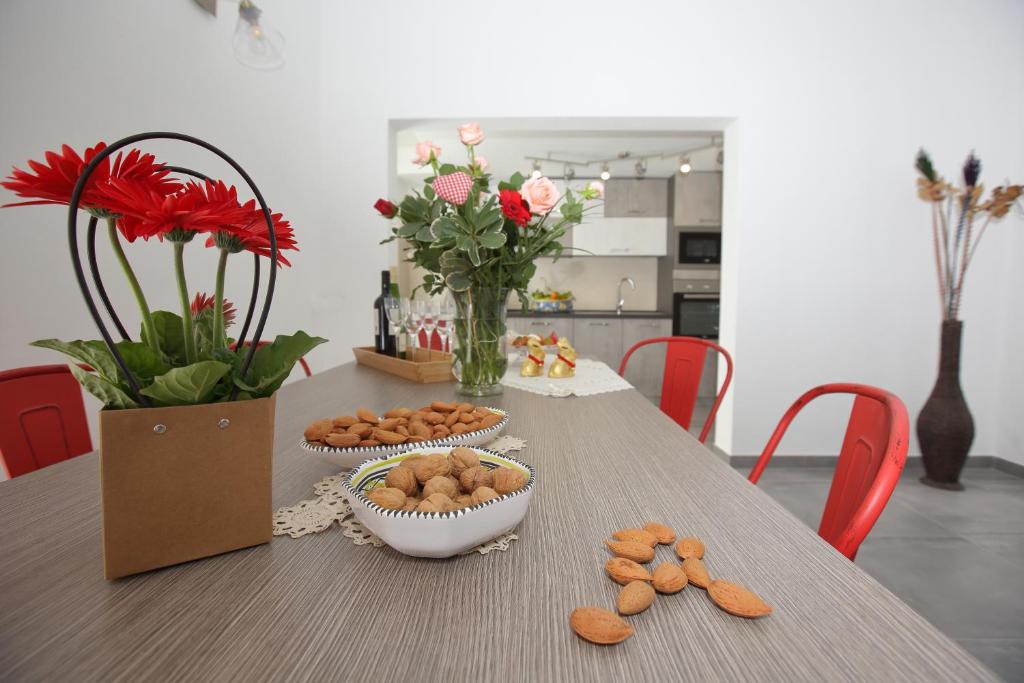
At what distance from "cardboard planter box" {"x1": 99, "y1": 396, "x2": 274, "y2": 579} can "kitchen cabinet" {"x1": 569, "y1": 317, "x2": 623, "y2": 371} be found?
208 inches

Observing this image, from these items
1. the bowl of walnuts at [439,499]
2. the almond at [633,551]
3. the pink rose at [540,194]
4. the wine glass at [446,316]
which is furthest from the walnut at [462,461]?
the wine glass at [446,316]

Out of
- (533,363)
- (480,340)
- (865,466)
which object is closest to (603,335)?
(533,363)

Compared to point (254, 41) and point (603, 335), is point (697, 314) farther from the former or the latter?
point (254, 41)

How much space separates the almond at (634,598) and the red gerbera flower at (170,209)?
46cm

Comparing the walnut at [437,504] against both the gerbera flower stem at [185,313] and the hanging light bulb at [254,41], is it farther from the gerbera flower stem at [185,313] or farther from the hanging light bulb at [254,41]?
the hanging light bulb at [254,41]

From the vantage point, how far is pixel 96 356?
0.46 meters

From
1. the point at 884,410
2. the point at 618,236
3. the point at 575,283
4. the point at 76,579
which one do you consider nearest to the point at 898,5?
the point at 618,236

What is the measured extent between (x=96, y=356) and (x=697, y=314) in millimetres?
5673

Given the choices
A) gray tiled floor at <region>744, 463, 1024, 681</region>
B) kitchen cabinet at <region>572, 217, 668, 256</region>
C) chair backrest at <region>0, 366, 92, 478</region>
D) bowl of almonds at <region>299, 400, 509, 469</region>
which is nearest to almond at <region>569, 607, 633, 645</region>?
bowl of almonds at <region>299, 400, 509, 469</region>

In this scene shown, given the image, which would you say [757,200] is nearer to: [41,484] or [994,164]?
[994,164]

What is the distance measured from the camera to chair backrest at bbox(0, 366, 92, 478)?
1033 mm

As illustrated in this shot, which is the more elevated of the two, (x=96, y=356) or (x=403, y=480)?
(x=96, y=356)

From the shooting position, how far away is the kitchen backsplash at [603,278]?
258 inches

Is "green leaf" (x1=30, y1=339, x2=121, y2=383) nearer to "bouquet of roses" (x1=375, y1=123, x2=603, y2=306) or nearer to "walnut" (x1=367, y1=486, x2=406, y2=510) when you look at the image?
"walnut" (x1=367, y1=486, x2=406, y2=510)
